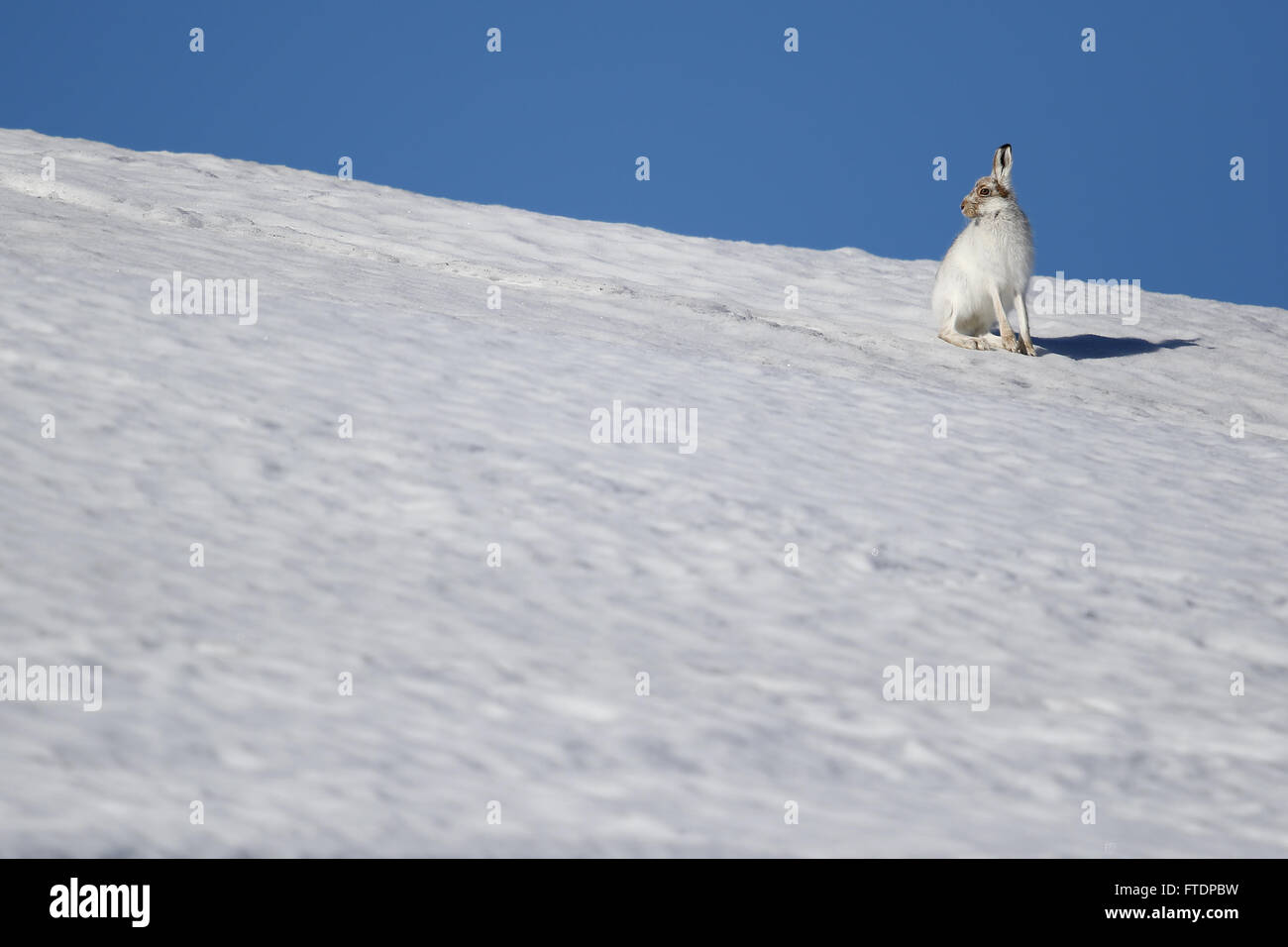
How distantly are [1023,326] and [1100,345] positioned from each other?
160 cm


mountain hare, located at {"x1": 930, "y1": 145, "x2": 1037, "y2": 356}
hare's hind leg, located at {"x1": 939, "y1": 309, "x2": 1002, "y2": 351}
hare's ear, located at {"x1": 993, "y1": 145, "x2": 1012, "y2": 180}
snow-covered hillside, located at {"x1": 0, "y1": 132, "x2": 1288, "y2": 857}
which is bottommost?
snow-covered hillside, located at {"x1": 0, "y1": 132, "x2": 1288, "y2": 857}

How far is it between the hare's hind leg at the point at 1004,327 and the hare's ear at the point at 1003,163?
0.85 m

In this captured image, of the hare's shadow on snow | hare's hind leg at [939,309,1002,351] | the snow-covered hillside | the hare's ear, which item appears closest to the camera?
the snow-covered hillside

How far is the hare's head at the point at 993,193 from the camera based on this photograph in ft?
30.6

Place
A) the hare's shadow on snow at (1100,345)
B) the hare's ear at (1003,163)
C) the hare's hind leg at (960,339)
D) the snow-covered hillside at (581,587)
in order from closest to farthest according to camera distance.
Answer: the snow-covered hillside at (581,587), the hare's ear at (1003,163), the hare's hind leg at (960,339), the hare's shadow on snow at (1100,345)

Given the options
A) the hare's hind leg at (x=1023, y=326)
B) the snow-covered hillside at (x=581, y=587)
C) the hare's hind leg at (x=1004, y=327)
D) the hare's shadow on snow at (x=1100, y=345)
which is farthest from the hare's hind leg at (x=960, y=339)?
the snow-covered hillside at (x=581, y=587)

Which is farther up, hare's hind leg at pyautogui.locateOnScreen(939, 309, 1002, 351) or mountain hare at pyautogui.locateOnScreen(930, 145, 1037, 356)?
mountain hare at pyautogui.locateOnScreen(930, 145, 1037, 356)

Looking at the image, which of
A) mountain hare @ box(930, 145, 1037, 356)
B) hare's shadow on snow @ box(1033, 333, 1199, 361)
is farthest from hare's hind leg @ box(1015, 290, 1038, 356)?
hare's shadow on snow @ box(1033, 333, 1199, 361)

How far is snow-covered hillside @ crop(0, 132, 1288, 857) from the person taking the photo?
10.5 feet

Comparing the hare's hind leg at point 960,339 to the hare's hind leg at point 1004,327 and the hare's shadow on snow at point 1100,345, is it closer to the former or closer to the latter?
the hare's hind leg at point 1004,327

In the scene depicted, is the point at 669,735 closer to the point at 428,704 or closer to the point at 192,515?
the point at 428,704

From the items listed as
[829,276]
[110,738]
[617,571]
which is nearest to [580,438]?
[617,571]

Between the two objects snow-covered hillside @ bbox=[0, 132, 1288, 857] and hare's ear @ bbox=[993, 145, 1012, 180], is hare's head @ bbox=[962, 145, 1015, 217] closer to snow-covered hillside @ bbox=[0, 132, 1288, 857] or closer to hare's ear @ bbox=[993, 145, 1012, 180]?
hare's ear @ bbox=[993, 145, 1012, 180]
